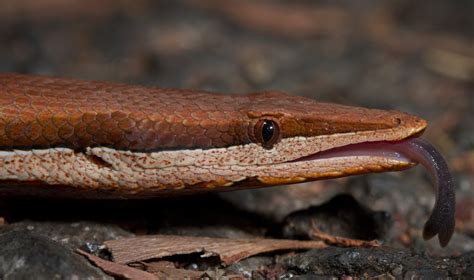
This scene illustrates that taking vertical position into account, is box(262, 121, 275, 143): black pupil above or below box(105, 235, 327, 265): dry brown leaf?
above

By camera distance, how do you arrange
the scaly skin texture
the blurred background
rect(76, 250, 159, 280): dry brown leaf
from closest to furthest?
rect(76, 250, 159, 280): dry brown leaf → the scaly skin texture → the blurred background

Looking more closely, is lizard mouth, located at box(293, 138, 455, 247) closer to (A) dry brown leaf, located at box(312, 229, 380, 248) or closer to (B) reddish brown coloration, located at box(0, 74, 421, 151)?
(B) reddish brown coloration, located at box(0, 74, 421, 151)

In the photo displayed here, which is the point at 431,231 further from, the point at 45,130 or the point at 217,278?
the point at 45,130

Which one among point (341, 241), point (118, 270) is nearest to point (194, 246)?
point (118, 270)

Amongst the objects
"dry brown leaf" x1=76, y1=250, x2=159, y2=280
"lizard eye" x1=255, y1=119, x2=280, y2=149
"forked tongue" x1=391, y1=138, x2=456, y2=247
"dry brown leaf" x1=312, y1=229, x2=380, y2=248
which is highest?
"lizard eye" x1=255, y1=119, x2=280, y2=149

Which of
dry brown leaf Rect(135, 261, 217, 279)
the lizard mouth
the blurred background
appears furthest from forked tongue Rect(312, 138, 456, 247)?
the blurred background

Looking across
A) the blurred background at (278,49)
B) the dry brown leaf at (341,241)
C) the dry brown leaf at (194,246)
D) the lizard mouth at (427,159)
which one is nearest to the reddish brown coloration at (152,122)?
the lizard mouth at (427,159)

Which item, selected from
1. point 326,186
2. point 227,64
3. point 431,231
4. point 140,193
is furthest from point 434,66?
point 140,193
